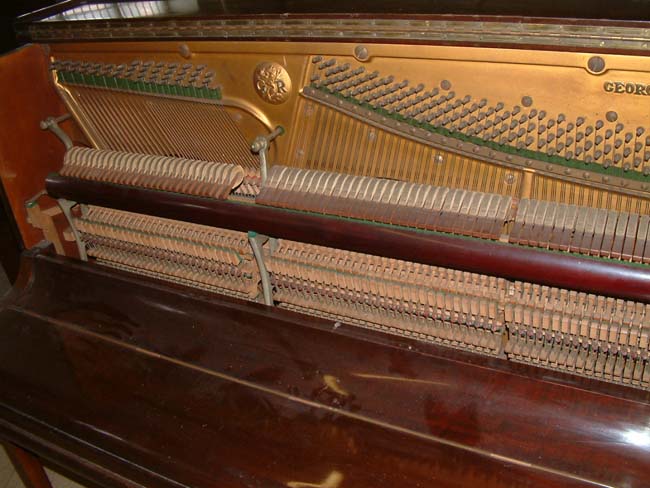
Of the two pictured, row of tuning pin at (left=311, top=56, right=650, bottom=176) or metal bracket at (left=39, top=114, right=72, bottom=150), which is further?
metal bracket at (left=39, top=114, right=72, bottom=150)

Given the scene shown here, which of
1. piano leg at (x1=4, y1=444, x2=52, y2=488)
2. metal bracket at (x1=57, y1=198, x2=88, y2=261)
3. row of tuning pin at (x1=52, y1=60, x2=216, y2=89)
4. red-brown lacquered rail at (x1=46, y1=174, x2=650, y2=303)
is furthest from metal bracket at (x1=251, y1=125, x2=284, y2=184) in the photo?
piano leg at (x1=4, y1=444, x2=52, y2=488)

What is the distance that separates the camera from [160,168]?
84.1 inches

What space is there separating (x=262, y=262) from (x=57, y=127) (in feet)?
3.52

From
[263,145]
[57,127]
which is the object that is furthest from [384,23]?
[57,127]

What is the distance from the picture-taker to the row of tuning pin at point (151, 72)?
2.02m

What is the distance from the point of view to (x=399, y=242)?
5.34 feet

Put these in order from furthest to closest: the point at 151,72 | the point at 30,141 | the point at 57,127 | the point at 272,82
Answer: the point at 30,141 → the point at 57,127 → the point at 151,72 → the point at 272,82

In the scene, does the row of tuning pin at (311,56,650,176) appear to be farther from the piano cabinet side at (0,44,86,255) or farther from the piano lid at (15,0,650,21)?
the piano cabinet side at (0,44,86,255)

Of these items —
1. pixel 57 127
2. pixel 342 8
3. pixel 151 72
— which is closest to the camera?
pixel 342 8

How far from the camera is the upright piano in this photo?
145cm

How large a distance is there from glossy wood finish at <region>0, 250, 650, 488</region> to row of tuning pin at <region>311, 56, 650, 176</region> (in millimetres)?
577

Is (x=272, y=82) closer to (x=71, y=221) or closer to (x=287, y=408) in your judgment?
(x=287, y=408)

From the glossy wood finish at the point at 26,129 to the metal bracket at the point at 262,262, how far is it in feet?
3.60

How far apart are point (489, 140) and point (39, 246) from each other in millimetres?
1737
